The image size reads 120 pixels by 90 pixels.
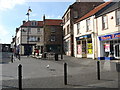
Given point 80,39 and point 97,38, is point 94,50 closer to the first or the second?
point 97,38

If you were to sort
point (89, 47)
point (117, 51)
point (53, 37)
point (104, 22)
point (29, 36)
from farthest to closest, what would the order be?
1. point (29, 36)
2. point (53, 37)
3. point (89, 47)
4. point (104, 22)
5. point (117, 51)

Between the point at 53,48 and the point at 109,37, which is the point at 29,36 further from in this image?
the point at 109,37

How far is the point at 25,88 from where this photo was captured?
7.16 m

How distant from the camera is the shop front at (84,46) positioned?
2509 centimetres

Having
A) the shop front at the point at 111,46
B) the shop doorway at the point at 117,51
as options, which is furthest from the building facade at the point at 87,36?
the shop doorway at the point at 117,51

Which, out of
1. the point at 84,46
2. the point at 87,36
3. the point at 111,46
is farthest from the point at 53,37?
the point at 111,46

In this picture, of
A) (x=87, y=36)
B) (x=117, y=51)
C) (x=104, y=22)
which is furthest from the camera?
(x=87, y=36)

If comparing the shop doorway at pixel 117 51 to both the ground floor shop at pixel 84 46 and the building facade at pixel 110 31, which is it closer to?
the building facade at pixel 110 31

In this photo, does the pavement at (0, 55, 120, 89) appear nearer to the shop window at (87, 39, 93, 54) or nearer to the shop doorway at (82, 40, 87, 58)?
the shop window at (87, 39, 93, 54)

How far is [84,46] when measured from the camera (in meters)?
27.0

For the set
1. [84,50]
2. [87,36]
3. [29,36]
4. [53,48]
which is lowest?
[84,50]

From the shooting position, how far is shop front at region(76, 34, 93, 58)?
82.3 feet

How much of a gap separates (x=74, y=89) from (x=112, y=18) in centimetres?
1592

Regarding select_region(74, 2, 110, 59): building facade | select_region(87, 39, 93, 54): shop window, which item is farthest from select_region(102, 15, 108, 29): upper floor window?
select_region(87, 39, 93, 54): shop window
